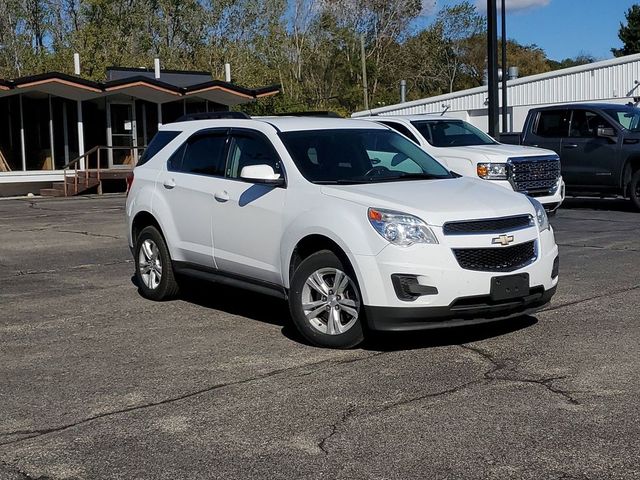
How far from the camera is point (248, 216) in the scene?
7.84 m

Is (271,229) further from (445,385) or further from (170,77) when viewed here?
(170,77)

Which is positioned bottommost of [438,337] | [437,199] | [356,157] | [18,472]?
[18,472]

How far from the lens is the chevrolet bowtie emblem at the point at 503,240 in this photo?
6836 mm

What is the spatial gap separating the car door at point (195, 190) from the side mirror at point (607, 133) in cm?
1059

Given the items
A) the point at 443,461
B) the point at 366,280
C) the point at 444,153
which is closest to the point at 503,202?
the point at 366,280

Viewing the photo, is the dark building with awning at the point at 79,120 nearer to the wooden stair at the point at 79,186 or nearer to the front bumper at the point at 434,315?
the wooden stair at the point at 79,186

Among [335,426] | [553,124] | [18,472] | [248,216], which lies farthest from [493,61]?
[18,472]

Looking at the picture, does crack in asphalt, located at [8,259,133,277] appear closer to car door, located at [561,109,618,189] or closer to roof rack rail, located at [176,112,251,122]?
roof rack rail, located at [176,112,251,122]

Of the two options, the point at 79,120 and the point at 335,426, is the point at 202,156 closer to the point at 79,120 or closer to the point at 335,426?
the point at 335,426

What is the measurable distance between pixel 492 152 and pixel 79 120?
21763 mm

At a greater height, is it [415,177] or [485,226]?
[415,177]

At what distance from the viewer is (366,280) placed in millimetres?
6715

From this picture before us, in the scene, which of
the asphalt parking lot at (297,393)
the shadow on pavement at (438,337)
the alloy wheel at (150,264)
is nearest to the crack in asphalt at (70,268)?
the asphalt parking lot at (297,393)

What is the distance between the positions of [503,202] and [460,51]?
6874 centimetres
